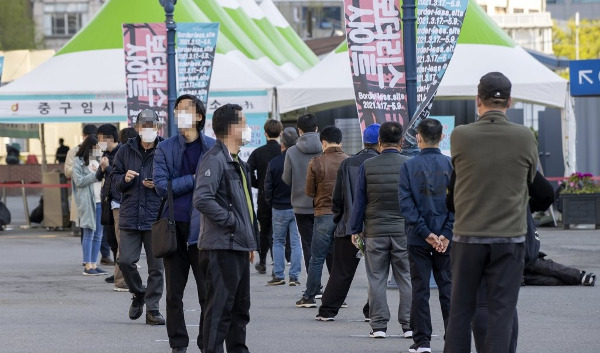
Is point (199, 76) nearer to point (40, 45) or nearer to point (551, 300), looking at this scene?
point (551, 300)

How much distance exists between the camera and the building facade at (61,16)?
76.8 metres

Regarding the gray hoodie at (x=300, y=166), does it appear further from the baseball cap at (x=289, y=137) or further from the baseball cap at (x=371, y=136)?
the baseball cap at (x=371, y=136)

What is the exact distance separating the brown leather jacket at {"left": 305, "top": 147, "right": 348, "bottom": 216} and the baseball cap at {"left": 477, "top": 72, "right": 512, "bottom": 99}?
5.50 metres

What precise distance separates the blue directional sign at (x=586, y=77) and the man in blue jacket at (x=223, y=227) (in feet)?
51.7

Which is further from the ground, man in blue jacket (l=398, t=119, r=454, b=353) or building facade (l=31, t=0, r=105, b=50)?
building facade (l=31, t=0, r=105, b=50)

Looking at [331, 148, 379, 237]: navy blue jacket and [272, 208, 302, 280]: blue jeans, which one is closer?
[331, 148, 379, 237]: navy blue jacket

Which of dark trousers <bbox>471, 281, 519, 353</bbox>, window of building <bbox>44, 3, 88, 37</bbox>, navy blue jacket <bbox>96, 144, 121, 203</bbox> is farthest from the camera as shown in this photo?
window of building <bbox>44, 3, 88, 37</bbox>

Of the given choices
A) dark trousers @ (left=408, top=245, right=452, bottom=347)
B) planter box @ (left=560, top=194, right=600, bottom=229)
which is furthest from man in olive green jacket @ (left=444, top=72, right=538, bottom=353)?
planter box @ (left=560, top=194, right=600, bottom=229)

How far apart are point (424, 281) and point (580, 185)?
615 inches

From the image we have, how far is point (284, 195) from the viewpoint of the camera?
15375 millimetres

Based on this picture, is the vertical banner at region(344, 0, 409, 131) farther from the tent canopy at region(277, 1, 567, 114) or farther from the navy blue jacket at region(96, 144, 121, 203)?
the tent canopy at region(277, 1, 567, 114)

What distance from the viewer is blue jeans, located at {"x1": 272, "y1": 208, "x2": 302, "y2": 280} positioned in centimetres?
1538

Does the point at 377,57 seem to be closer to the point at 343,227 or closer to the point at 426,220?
the point at 343,227

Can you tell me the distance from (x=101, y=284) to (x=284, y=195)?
2.54 metres
